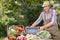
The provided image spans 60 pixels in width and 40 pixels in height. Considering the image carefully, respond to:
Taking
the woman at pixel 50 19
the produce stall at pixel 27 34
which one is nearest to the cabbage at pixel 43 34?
the produce stall at pixel 27 34

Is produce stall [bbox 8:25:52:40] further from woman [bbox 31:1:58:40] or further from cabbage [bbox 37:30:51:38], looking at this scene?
woman [bbox 31:1:58:40]

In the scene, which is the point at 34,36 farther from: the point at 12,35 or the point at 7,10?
the point at 7,10

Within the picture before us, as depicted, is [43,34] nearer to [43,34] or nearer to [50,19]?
[43,34]

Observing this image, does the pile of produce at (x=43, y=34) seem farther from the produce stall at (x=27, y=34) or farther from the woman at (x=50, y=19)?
the woman at (x=50, y=19)

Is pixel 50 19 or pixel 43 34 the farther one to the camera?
pixel 50 19

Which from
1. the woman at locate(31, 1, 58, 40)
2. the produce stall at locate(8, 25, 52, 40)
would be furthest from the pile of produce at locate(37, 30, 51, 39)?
the woman at locate(31, 1, 58, 40)

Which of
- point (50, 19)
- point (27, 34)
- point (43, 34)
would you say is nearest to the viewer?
point (43, 34)

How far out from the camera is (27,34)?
4930 millimetres

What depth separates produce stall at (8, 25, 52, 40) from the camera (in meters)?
4.66

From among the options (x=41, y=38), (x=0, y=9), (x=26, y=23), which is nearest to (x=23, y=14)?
(x=26, y=23)

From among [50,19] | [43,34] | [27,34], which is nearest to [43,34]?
[43,34]

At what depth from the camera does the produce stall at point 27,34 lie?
15.3 ft

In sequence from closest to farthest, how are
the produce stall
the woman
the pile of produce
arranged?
the produce stall, the pile of produce, the woman

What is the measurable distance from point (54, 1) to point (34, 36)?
797 cm
